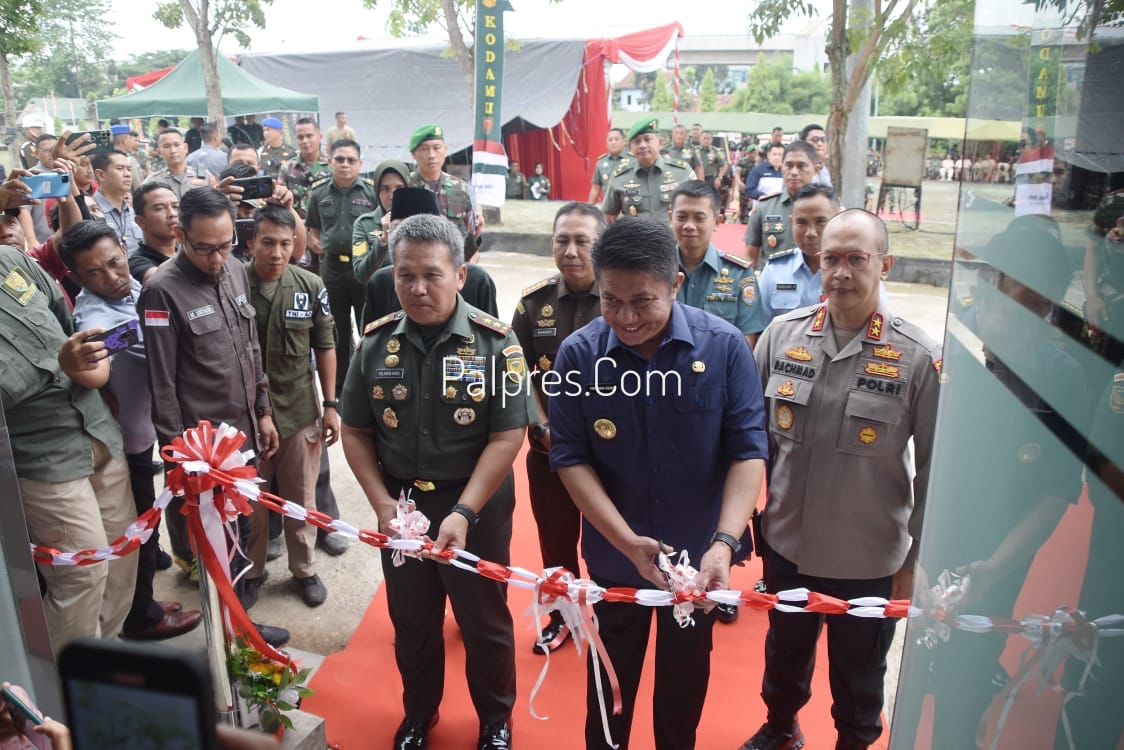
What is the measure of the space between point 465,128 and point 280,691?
16.1 meters

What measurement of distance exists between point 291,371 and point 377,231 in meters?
1.29

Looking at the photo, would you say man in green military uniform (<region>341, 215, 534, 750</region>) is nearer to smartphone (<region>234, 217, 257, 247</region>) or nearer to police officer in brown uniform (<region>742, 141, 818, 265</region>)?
smartphone (<region>234, 217, 257, 247</region>)

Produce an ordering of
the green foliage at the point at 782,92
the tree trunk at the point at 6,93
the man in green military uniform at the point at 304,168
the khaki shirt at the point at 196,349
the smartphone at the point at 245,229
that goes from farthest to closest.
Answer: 1. the green foliage at the point at 782,92
2. the man in green military uniform at the point at 304,168
3. the smartphone at the point at 245,229
4. the tree trunk at the point at 6,93
5. the khaki shirt at the point at 196,349

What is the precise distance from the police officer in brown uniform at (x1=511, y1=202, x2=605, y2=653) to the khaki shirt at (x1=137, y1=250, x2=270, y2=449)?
3.67 ft

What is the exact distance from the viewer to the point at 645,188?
6.91 m

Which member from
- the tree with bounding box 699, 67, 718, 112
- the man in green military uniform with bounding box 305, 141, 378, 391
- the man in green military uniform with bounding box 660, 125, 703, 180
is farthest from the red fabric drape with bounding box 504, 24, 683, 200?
the tree with bounding box 699, 67, 718, 112

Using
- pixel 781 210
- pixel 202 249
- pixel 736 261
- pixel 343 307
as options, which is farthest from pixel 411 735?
pixel 781 210

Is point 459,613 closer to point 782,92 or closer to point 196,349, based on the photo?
point 196,349

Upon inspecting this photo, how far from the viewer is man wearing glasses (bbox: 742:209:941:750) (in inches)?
91.7

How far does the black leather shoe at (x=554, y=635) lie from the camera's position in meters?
3.34

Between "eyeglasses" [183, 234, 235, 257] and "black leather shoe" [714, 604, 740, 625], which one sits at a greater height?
"eyeglasses" [183, 234, 235, 257]

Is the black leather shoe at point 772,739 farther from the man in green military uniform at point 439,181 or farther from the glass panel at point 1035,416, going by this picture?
the man in green military uniform at point 439,181

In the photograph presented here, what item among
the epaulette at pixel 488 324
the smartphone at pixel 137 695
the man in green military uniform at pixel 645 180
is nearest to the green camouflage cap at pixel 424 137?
the man in green military uniform at pixel 645 180

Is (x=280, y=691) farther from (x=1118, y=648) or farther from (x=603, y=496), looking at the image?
(x=1118, y=648)
